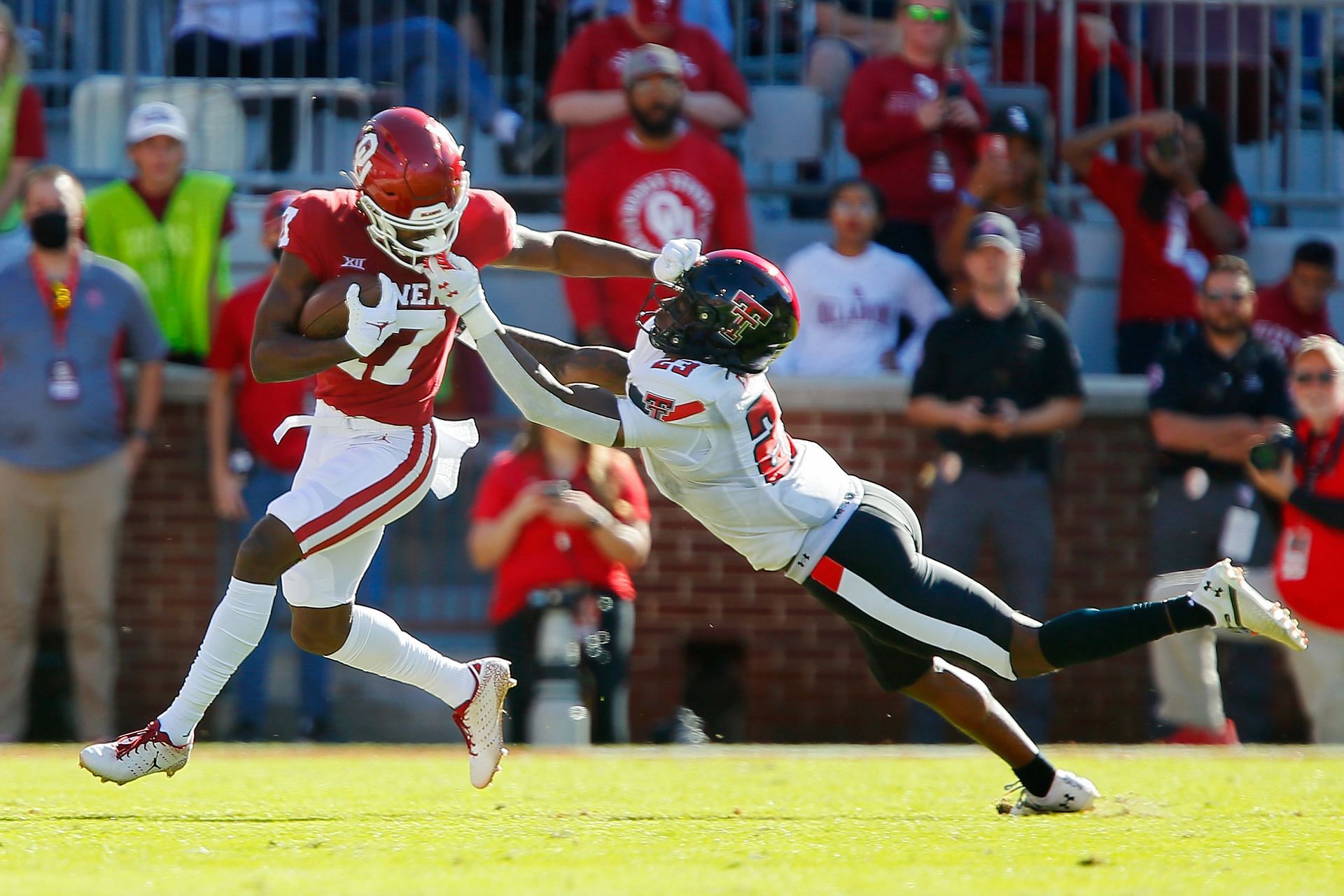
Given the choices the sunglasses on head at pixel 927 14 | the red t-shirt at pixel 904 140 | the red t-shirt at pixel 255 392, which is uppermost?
the sunglasses on head at pixel 927 14

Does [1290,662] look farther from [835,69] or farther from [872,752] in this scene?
[835,69]

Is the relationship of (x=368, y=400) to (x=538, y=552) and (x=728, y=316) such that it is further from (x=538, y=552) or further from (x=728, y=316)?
(x=538, y=552)

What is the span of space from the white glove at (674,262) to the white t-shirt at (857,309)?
11.7 feet

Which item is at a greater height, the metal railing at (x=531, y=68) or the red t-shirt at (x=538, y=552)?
the metal railing at (x=531, y=68)

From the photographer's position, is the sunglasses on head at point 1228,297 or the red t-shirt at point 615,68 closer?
the sunglasses on head at point 1228,297

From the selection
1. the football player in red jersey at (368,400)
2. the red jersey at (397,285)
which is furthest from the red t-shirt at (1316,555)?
the red jersey at (397,285)

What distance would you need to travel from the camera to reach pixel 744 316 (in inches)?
205

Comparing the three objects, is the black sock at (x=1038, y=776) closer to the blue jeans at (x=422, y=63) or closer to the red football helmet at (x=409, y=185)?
the red football helmet at (x=409, y=185)

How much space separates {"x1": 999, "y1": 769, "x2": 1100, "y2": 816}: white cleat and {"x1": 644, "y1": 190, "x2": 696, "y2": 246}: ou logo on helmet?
4.00 meters

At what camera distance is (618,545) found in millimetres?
8000

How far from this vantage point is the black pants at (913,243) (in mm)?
9219

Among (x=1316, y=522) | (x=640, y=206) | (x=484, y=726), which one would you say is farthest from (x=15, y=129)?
(x=1316, y=522)

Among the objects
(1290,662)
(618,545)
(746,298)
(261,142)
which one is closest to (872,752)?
(618,545)

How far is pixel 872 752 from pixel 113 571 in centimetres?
373
